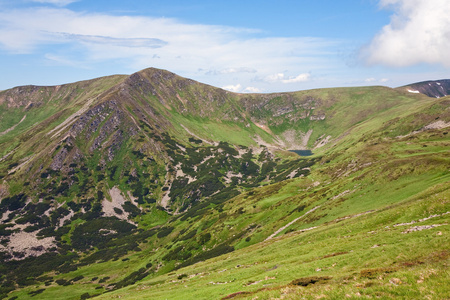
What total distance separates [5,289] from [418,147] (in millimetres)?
223746

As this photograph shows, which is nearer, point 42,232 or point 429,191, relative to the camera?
point 429,191

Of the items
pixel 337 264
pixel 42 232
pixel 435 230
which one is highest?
pixel 435 230

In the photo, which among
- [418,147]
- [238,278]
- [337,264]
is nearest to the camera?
[337,264]

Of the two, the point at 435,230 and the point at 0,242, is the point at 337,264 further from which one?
the point at 0,242

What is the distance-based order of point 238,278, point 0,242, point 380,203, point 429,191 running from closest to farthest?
point 238,278 → point 429,191 → point 380,203 → point 0,242

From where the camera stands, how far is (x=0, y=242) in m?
174

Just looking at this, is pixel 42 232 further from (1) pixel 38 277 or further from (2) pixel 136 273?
(2) pixel 136 273

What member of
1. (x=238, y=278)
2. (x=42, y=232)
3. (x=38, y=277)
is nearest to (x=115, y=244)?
(x=38, y=277)

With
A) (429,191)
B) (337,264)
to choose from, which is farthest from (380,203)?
(337,264)

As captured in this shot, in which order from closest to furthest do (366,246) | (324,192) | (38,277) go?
(366,246) → (324,192) → (38,277)

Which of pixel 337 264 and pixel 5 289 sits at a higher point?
pixel 337 264

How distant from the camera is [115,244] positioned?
609ft

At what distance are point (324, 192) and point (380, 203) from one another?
3472cm

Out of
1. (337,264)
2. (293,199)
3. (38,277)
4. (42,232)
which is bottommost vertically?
(38,277)
